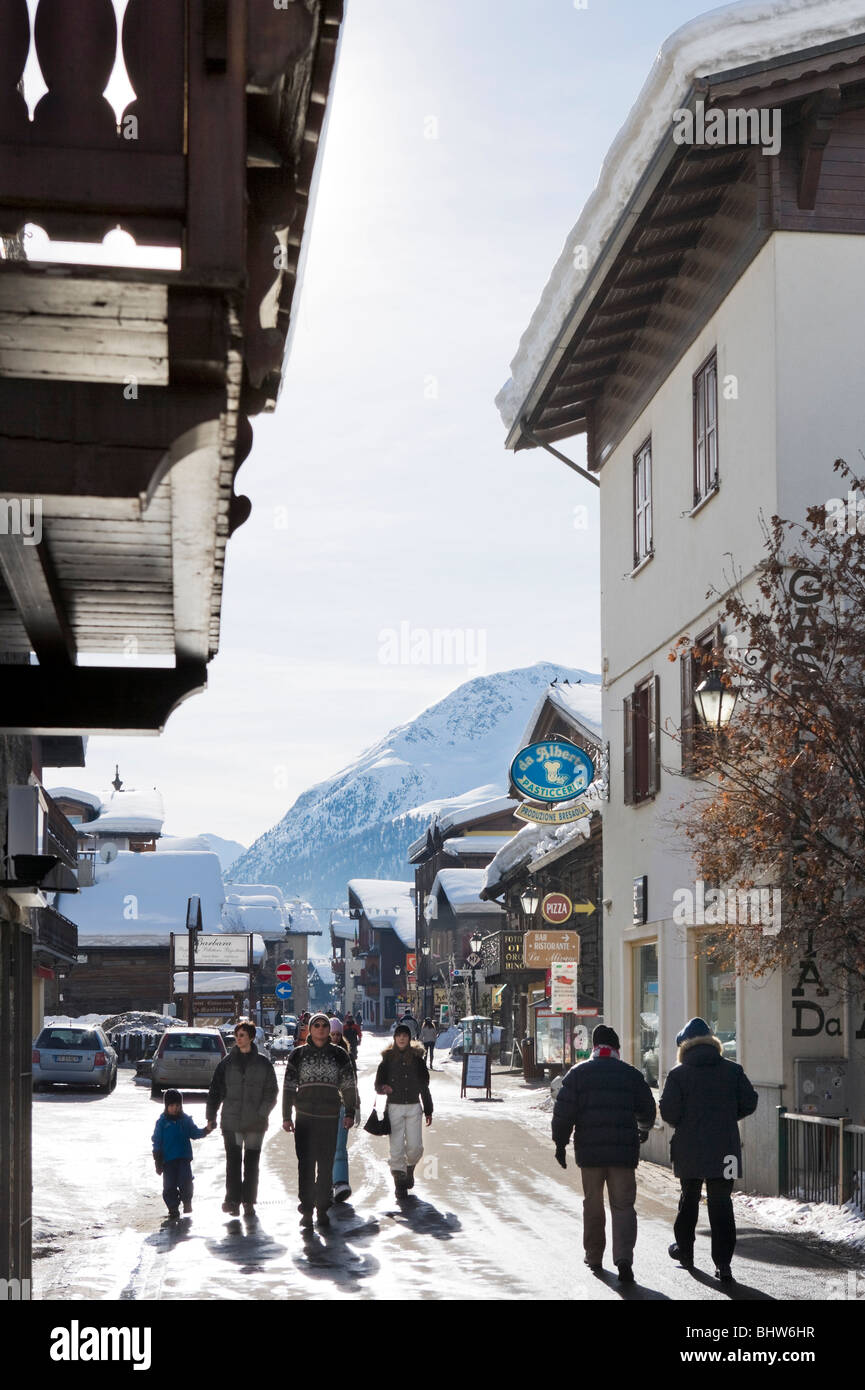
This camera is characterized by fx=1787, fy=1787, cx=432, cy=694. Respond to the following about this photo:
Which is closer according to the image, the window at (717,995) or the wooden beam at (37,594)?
the wooden beam at (37,594)

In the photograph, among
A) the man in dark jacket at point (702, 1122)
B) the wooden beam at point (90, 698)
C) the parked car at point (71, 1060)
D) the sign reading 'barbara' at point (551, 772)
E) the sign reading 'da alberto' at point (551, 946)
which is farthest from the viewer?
the parked car at point (71, 1060)

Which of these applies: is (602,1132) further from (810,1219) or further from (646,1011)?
(646,1011)

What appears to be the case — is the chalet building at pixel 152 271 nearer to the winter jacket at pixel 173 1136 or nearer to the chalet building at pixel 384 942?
the winter jacket at pixel 173 1136

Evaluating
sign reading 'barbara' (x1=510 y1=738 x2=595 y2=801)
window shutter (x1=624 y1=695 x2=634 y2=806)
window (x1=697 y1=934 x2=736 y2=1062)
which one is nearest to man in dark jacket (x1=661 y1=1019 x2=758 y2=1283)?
window (x1=697 y1=934 x2=736 y2=1062)

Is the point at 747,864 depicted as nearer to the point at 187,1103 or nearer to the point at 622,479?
the point at 622,479

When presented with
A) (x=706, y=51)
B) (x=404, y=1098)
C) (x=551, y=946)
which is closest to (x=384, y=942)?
(x=551, y=946)

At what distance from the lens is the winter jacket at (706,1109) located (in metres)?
12.4

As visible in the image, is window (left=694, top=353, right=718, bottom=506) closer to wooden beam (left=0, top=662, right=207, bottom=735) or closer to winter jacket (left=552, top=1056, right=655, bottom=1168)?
winter jacket (left=552, top=1056, right=655, bottom=1168)

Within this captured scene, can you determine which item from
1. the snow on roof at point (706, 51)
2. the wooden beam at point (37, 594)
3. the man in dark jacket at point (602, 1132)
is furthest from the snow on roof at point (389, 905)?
the wooden beam at point (37, 594)

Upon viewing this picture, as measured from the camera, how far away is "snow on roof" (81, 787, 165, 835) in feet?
291

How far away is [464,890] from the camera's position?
2963 inches

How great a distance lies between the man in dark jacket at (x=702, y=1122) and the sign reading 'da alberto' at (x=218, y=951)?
63024mm

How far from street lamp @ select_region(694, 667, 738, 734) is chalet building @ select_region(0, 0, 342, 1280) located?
1059 cm
